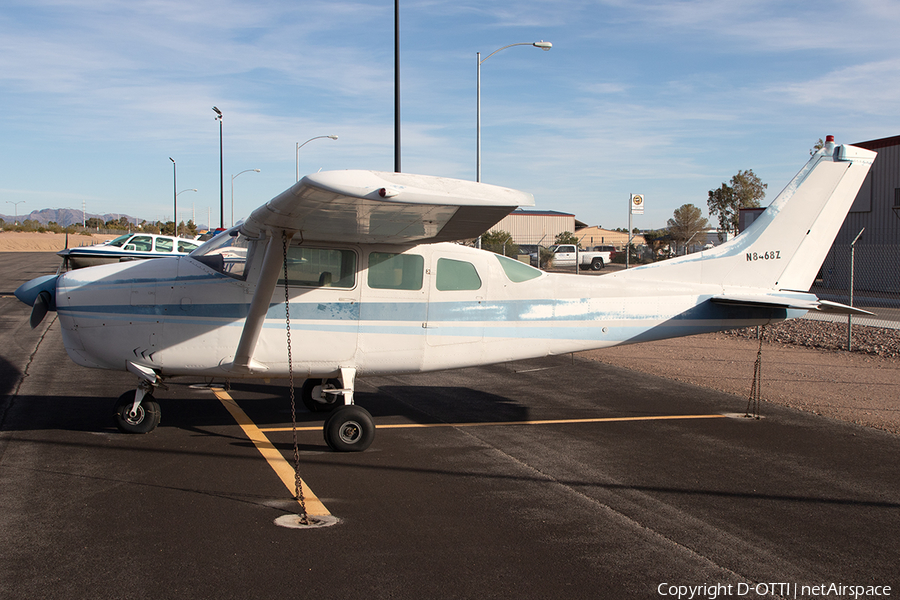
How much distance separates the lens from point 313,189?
15.1 feet

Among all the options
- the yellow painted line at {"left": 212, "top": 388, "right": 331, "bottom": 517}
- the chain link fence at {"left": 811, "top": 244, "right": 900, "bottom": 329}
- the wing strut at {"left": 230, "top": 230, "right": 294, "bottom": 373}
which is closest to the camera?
the yellow painted line at {"left": 212, "top": 388, "right": 331, "bottom": 517}

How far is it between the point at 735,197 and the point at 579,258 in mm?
29659

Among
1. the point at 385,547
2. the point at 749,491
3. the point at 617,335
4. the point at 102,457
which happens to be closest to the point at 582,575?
the point at 385,547

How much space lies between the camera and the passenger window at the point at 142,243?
2788 centimetres

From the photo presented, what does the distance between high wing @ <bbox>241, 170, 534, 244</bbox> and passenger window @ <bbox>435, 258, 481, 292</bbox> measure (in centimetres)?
87

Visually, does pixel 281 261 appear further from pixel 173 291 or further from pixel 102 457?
pixel 102 457

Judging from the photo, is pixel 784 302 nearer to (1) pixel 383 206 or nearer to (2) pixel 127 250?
(1) pixel 383 206

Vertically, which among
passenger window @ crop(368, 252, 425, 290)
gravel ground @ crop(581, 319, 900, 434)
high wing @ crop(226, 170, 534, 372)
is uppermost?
high wing @ crop(226, 170, 534, 372)

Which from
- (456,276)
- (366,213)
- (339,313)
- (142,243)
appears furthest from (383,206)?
A: (142,243)

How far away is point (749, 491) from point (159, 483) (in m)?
4.94

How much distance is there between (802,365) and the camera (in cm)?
1188

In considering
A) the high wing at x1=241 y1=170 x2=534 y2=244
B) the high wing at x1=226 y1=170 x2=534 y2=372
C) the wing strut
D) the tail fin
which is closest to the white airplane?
the wing strut

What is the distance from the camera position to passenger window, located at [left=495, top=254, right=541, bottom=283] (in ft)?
24.8

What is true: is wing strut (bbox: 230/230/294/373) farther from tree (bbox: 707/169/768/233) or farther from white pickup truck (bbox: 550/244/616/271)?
tree (bbox: 707/169/768/233)
